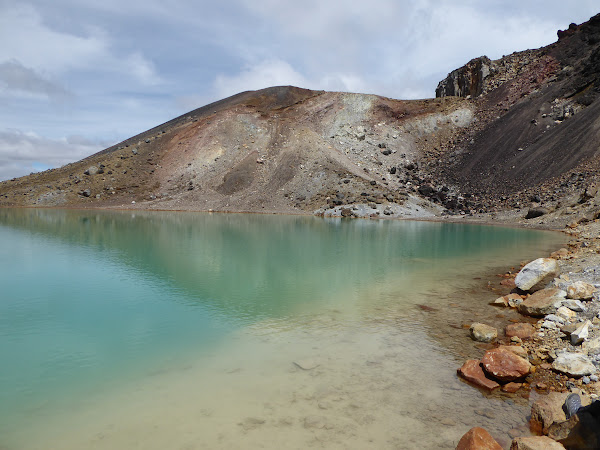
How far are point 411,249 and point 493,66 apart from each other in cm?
6378

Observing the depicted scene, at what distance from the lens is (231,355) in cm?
855

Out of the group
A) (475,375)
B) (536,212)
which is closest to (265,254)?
(475,375)

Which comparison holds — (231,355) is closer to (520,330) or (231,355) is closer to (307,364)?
(307,364)

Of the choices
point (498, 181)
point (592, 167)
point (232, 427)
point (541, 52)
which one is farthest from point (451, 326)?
point (541, 52)

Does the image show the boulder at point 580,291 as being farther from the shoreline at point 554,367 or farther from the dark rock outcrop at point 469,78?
the dark rock outcrop at point 469,78

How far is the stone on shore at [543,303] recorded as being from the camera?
34.4 ft

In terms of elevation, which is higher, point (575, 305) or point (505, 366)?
point (575, 305)

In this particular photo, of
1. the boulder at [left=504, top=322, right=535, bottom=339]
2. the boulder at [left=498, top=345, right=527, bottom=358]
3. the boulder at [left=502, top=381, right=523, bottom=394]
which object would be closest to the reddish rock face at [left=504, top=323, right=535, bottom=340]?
the boulder at [left=504, top=322, right=535, bottom=339]

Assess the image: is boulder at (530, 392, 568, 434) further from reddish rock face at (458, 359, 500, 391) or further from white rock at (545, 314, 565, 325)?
white rock at (545, 314, 565, 325)

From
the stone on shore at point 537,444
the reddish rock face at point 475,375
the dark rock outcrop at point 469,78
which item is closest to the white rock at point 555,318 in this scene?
the reddish rock face at point 475,375

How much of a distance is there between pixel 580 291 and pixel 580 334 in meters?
2.83

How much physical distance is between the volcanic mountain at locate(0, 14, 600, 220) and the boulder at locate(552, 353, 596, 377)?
135ft

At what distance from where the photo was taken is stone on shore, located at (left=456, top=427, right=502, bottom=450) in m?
4.91

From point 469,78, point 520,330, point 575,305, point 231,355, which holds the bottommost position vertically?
point 231,355
